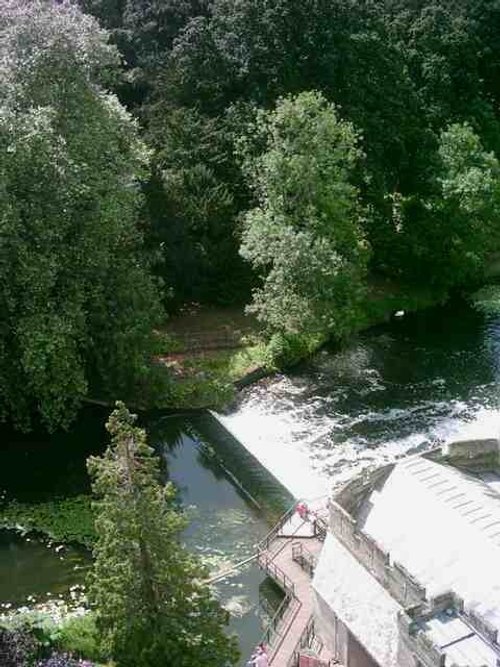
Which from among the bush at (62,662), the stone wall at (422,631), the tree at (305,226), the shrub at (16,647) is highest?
the tree at (305,226)

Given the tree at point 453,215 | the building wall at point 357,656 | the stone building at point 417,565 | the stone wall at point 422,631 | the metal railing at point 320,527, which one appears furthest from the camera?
the tree at point 453,215

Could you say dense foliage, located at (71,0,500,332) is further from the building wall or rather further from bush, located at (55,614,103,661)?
the building wall

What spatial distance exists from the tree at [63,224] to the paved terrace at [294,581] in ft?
41.3

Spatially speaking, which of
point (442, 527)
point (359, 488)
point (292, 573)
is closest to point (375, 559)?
point (442, 527)

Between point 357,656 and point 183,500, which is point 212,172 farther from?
point 357,656

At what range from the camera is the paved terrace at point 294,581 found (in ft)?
98.1

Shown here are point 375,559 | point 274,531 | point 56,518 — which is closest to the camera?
point 375,559

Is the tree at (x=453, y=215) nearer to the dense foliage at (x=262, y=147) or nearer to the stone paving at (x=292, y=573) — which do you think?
the dense foliage at (x=262, y=147)

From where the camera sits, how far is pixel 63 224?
42969 mm

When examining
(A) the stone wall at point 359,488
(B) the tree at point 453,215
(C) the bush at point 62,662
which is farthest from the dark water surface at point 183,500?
(B) the tree at point 453,215

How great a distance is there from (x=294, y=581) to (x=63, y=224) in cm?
1955

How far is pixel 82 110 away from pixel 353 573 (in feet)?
88.7

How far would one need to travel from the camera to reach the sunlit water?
43.7 meters

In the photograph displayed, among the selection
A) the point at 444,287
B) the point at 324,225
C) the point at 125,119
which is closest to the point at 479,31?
the point at 444,287
